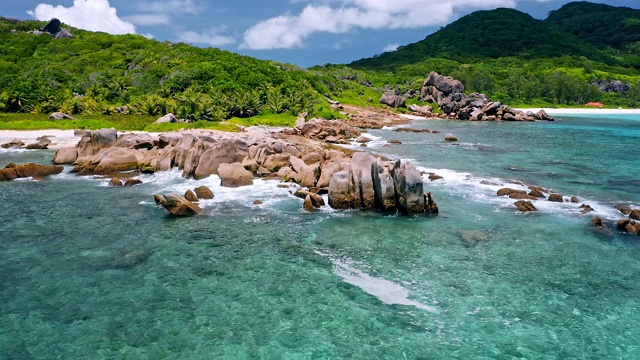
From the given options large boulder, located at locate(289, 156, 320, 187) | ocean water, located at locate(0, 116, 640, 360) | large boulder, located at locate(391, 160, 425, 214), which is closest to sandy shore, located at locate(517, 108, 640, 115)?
large boulder, located at locate(289, 156, 320, 187)

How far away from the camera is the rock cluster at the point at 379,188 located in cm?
2705

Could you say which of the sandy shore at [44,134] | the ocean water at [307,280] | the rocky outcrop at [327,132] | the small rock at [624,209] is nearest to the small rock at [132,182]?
the ocean water at [307,280]

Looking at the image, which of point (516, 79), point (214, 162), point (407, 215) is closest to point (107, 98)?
point (214, 162)

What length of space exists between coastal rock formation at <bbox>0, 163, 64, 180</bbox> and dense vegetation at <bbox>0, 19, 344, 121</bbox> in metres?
33.0

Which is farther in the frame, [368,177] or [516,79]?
[516,79]

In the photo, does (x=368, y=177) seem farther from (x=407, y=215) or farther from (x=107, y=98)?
(x=107, y=98)

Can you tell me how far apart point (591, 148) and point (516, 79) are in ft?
413

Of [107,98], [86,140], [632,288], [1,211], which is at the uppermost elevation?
[107,98]

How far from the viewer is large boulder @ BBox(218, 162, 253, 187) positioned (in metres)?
34.2

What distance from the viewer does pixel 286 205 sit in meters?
29.4

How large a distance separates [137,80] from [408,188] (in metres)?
85.9

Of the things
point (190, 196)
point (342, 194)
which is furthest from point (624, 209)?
point (190, 196)

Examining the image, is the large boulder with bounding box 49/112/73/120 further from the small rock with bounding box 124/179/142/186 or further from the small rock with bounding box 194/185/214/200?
the small rock with bounding box 194/185/214/200

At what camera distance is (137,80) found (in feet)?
316
